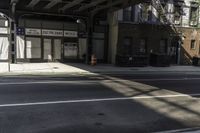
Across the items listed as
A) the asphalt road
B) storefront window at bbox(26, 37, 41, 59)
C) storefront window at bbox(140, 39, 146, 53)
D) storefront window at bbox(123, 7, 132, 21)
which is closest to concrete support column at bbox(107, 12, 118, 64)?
storefront window at bbox(123, 7, 132, 21)

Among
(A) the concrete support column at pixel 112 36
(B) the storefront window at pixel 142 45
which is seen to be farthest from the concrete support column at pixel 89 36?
(B) the storefront window at pixel 142 45

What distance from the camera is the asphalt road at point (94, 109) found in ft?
24.2

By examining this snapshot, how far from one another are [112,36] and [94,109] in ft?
68.0

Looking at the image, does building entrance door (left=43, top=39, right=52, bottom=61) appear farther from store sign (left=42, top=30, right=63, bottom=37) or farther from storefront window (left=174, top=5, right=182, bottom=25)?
storefront window (left=174, top=5, right=182, bottom=25)

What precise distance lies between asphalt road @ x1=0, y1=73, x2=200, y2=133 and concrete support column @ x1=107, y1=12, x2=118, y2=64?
15.5 metres

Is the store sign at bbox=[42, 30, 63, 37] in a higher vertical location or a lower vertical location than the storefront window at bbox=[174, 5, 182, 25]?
lower

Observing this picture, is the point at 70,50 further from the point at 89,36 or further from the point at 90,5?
the point at 90,5

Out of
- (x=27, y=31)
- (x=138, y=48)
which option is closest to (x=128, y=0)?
(x=138, y=48)

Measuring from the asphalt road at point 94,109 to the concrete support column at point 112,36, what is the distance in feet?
51.0

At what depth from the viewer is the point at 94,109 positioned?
921cm

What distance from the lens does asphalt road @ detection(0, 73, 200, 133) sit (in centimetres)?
738

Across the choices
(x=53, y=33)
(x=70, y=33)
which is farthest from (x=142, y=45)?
(x=53, y=33)

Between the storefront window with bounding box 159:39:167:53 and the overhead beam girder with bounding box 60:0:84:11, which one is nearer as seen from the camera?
the overhead beam girder with bounding box 60:0:84:11

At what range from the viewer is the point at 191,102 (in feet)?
35.8
